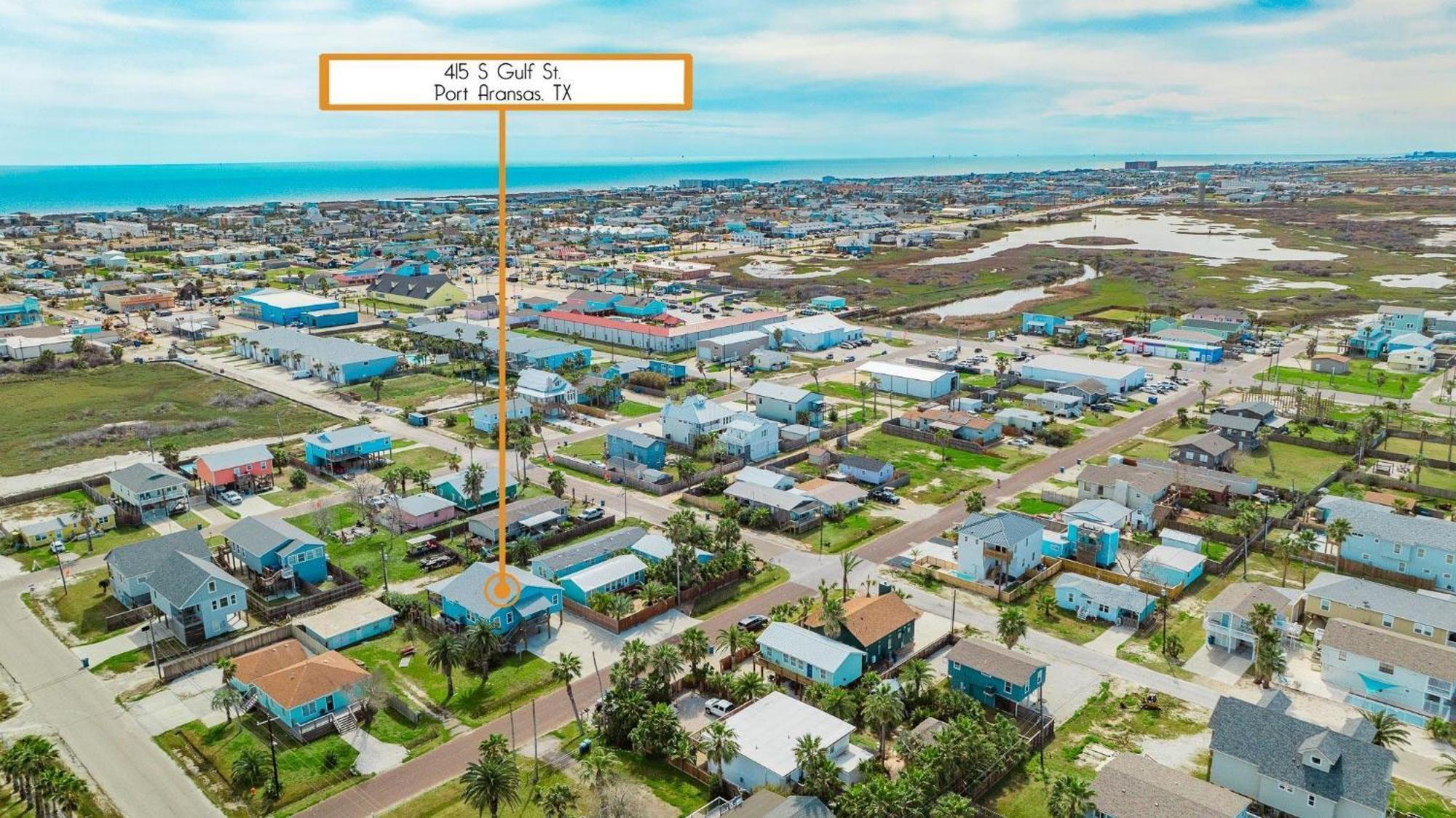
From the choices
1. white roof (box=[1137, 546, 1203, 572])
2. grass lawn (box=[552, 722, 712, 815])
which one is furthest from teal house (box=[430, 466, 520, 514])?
white roof (box=[1137, 546, 1203, 572])

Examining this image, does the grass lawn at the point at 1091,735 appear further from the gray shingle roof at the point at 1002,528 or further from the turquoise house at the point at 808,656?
the gray shingle roof at the point at 1002,528

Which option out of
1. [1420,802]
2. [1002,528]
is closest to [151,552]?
[1002,528]

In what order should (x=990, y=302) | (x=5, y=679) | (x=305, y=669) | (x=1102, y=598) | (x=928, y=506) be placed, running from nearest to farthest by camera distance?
(x=305, y=669) < (x=5, y=679) < (x=1102, y=598) < (x=928, y=506) < (x=990, y=302)

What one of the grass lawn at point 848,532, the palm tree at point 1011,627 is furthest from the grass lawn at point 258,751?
the grass lawn at point 848,532

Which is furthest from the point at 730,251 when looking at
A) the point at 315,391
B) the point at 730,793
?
the point at 730,793

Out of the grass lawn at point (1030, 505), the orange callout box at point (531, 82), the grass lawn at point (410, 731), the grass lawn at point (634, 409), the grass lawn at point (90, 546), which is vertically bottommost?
the grass lawn at point (410, 731)

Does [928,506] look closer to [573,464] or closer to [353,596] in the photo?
[573,464]
